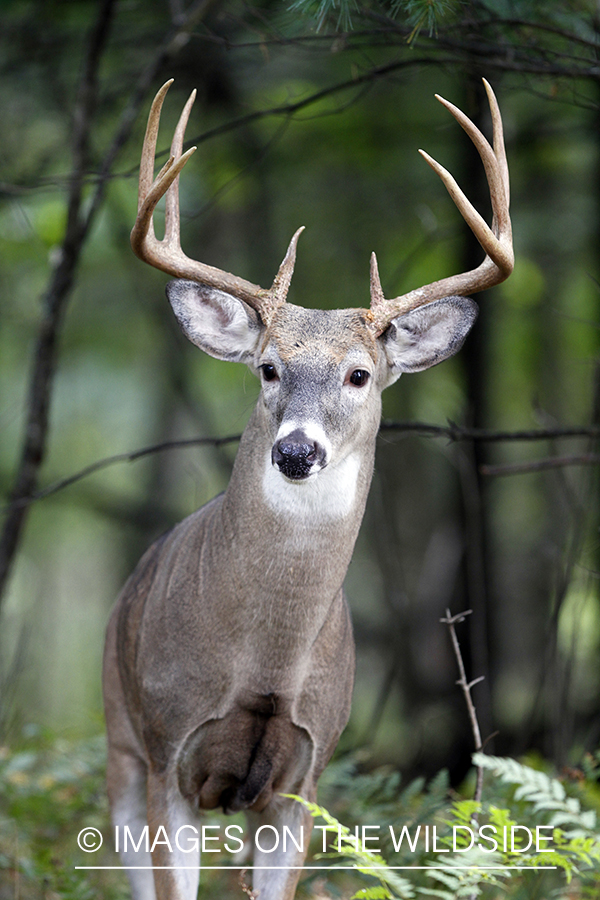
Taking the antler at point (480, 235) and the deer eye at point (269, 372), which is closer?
the antler at point (480, 235)

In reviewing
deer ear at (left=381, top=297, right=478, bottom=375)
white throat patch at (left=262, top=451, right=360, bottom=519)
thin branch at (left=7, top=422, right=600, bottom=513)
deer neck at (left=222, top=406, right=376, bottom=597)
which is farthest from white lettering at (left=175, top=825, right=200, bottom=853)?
deer ear at (left=381, top=297, right=478, bottom=375)

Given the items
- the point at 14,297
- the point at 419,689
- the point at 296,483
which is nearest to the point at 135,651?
the point at 296,483

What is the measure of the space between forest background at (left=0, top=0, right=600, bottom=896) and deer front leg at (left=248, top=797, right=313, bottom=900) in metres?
1.75

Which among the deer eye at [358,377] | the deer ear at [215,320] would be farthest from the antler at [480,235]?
the deer ear at [215,320]

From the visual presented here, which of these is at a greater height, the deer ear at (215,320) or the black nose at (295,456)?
the deer ear at (215,320)

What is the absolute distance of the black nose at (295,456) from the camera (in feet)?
10.6

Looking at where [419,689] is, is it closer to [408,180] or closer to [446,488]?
[446,488]

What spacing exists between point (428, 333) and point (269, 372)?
71cm

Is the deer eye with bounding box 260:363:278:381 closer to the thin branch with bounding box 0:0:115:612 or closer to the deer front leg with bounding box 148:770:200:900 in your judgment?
the deer front leg with bounding box 148:770:200:900

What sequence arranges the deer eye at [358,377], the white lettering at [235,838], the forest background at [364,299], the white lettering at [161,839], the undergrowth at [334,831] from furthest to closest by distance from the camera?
1. the forest background at [364,299]
2. the white lettering at [235,838]
3. the undergrowth at [334,831]
4. the white lettering at [161,839]
5. the deer eye at [358,377]

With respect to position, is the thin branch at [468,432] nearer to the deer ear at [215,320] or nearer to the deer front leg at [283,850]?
the deer ear at [215,320]

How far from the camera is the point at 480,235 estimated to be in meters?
3.67

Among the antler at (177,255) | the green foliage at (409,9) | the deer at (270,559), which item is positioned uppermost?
the green foliage at (409,9)

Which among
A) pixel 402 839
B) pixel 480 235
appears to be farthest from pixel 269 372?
pixel 402 839
